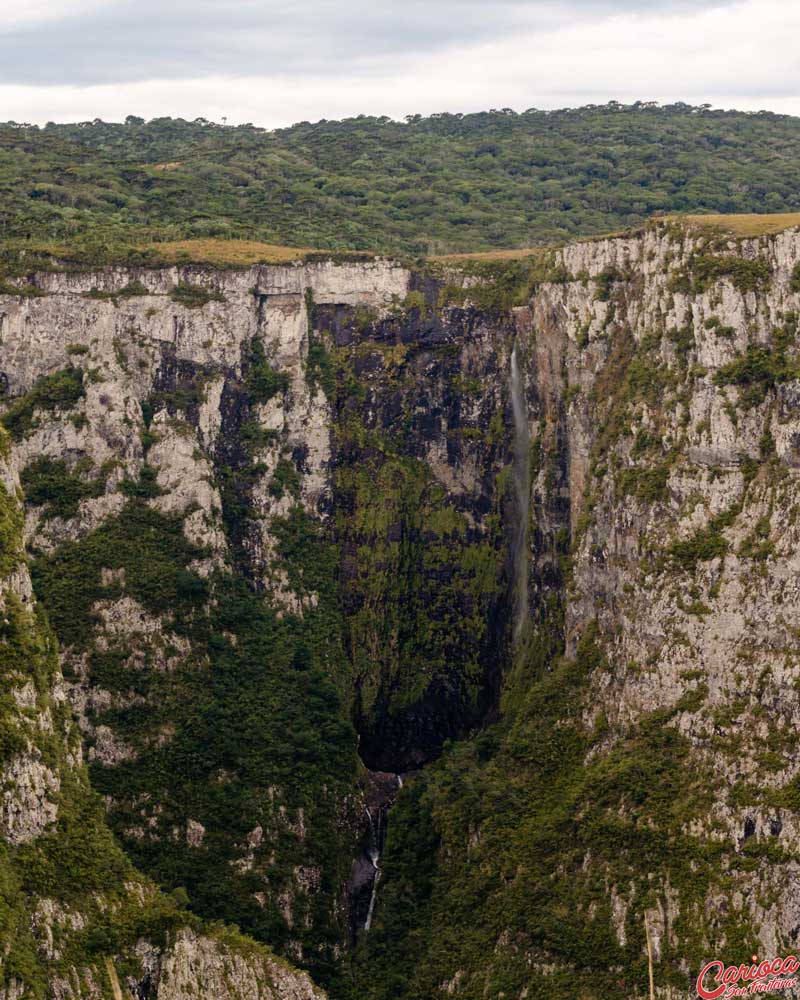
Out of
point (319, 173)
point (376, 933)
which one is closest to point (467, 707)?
point (376, 933)

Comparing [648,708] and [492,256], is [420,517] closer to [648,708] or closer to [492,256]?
[492,256]

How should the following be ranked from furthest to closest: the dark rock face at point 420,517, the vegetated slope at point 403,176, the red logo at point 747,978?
the vegetated slope at point 403,176 < the dark rock face at point 420,517 < the red logo at point 747,978

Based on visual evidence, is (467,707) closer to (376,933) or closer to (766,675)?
(376,933)

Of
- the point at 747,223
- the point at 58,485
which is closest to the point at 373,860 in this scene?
the point at 58,485

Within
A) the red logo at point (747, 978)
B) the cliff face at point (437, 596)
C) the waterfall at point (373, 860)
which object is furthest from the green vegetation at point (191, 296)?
the red logo at point (747, 978)

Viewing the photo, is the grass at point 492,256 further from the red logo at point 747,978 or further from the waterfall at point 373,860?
the red logo at point 747,978

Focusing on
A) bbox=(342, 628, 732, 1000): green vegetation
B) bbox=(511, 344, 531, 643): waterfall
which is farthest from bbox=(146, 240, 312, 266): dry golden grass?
bbox=(342, 628, 732, 1000): green vegetation

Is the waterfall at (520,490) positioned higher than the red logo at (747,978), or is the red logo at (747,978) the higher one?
the waterfall at (520,490)
